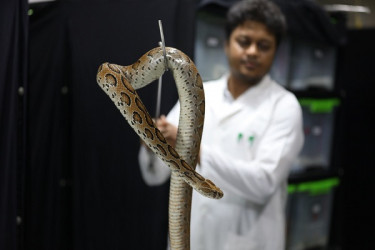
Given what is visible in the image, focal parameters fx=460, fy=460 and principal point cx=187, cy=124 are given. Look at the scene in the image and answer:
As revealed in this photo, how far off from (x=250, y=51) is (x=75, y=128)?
48 cm

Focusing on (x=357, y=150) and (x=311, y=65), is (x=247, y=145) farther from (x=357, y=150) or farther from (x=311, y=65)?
(x=357, y=150)

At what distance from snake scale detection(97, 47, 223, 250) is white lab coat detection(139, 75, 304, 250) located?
0.46 ft

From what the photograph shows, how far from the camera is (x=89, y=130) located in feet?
3.38

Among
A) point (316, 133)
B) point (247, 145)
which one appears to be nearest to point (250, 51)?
point (247, 145)

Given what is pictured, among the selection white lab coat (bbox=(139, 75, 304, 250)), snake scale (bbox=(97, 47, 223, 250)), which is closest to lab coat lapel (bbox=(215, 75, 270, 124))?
white lab coat (bbox=(139, 75, 304, 250))

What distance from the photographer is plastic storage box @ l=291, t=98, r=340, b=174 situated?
8.63 ft

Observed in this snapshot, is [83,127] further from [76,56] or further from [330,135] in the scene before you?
[330,135]

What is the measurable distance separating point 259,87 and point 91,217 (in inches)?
21.7

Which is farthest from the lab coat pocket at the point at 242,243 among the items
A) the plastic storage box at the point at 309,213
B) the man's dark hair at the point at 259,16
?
the plastic storage box at the point at 309,213

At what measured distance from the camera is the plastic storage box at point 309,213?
101 inches

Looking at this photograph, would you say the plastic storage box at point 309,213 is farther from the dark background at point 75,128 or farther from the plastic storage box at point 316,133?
the dark background at point 75,128

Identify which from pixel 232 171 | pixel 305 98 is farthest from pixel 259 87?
pixel 305 98

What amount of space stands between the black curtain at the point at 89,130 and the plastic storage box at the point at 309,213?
1.57 meters

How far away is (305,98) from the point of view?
8.41 ft
